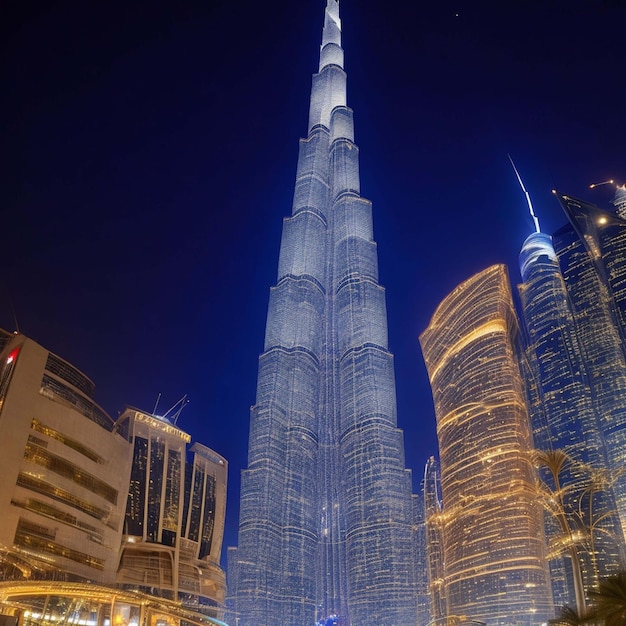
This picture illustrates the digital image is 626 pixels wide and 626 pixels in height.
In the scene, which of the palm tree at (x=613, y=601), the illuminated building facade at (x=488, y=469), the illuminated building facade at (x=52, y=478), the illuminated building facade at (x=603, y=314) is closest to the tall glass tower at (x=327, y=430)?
the illuminated building facade at (x=488, y=469)

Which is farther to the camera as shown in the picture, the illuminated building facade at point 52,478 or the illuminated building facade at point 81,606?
the illuminated building facade at point 52,478

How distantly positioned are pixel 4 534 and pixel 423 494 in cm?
9028

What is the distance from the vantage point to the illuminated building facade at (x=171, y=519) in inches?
2970

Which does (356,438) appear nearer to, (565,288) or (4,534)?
(565,288)

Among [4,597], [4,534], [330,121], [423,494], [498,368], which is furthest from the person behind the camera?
[330,121]

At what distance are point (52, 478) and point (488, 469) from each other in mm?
68888

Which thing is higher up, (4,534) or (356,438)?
(356,438)

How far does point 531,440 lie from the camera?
4252 inches

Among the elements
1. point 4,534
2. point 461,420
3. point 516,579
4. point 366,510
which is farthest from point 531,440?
point 4,534

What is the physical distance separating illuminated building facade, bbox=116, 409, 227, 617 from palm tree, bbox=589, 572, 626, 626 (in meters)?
62.7

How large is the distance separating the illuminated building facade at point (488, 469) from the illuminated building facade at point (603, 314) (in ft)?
38.4

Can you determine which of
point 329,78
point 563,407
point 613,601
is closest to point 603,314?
point 563,407

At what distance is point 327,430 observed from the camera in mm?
129875

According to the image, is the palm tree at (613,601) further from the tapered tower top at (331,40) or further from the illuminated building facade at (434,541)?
the tapered tower top at (331,40)
